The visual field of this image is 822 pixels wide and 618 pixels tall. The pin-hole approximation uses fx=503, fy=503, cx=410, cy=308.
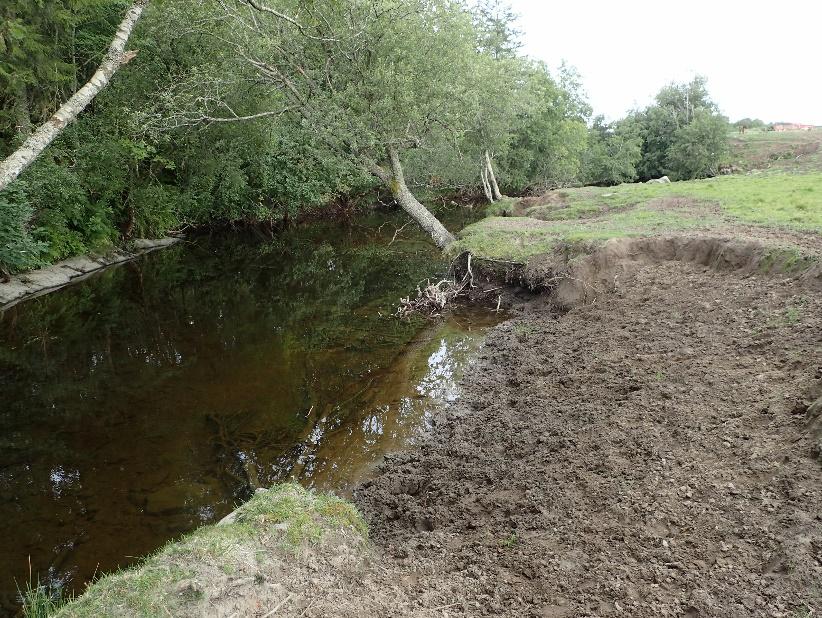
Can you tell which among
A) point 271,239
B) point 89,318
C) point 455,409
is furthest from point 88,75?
point 455,409

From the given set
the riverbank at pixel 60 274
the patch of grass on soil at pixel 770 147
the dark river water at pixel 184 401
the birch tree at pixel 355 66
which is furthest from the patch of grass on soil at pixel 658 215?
the patch of grass on soil at pixel 770 147

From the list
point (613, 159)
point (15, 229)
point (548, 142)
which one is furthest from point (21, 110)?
point (613, 159)

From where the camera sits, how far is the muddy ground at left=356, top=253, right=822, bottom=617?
4090 millimetres

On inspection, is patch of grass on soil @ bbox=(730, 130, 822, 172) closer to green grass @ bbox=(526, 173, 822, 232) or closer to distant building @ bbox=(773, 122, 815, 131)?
distant building @ bbox=(773, 122, 815, 131)

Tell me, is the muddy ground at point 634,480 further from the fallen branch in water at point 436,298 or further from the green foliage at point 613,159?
the green foliage at point 613,159

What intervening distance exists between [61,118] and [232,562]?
906 centimetres

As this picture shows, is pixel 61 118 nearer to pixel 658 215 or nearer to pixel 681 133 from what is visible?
pixel 658 215

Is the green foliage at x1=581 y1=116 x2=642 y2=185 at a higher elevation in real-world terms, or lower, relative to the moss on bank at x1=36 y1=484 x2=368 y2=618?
higher

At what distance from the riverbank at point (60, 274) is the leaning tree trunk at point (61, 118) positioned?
10.1 m

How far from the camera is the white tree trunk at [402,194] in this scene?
18406 mm

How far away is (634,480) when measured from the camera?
5406 millimetres

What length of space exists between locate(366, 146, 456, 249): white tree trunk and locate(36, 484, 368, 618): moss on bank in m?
→ 14.3

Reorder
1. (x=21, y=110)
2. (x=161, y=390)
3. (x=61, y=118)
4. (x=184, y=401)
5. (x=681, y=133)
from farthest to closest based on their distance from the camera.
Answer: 1. (x=681, y=133)
2. (x=21, y=110)
3. (x=161, y=390)
4. (x=184, y=401)
5. (x=61, y=118)

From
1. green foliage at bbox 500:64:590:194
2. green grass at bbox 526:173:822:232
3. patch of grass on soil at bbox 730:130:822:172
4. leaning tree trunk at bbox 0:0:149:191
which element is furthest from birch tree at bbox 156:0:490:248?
patch of grass on soil at bbox 730:130:822:172
